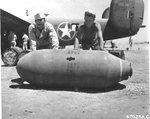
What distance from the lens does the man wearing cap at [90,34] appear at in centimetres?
652

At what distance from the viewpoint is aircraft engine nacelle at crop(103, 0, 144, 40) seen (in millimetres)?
11586

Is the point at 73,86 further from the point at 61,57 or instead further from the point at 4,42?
the point at 4,42

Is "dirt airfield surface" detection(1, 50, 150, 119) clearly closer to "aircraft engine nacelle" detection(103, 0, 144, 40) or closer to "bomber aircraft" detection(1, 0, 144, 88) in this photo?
"bomber aircraft" detection(1, 0, 144, 88)

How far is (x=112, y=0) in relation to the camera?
11.7 metres

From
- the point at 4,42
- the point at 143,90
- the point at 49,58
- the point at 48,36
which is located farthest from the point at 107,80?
the point at 4,42

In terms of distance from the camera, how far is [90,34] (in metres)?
6.83

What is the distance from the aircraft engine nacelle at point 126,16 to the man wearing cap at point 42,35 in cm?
586

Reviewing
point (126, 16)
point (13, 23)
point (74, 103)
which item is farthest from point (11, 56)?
point (74, 103)

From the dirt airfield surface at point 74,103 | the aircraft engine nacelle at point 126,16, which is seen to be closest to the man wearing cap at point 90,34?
the dirt airfield surface at point 74,103

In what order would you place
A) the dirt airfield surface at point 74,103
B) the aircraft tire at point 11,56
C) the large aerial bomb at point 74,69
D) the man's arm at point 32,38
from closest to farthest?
the dirt airfield surface at point 74,103
the large aerial bomb at point 74,69
the man's arm at point 32,38
the aircraft tire at point 11,56

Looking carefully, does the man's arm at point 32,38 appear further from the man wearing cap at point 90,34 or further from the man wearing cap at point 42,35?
the man wearing cap at point 90,34

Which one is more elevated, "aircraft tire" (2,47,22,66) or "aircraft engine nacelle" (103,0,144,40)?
"aircraft engine nacelle" (103,0,144,40)

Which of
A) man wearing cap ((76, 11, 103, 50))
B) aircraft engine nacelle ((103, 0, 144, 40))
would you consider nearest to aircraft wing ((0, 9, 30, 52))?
aircraft engine nacelle ((103, 0, 144, 40))

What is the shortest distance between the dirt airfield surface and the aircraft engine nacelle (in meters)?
6.16
